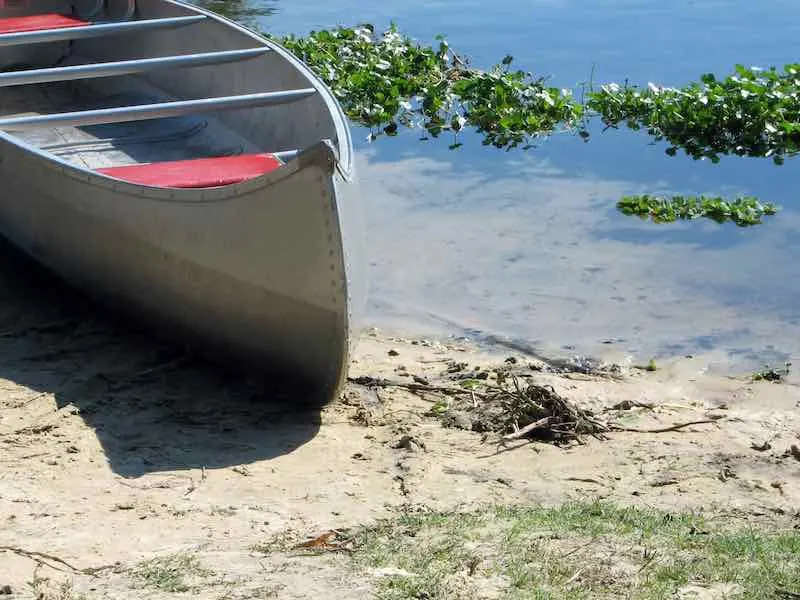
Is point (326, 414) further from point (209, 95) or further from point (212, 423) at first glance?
point (209, 95)

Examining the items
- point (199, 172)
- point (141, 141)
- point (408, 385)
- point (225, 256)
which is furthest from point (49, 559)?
point (141, 141)

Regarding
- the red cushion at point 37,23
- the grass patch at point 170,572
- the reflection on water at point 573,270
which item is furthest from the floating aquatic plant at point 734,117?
the grass patch at point 170,572

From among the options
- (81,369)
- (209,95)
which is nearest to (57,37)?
(209,95)

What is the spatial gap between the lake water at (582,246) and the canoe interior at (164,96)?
1.10 metres

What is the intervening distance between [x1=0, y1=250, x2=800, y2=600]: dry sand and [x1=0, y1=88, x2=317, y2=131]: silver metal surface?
0.99 metres

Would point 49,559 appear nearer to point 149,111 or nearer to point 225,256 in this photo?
point 225,256

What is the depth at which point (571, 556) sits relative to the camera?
12.8ft

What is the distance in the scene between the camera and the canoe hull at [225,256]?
5020mm

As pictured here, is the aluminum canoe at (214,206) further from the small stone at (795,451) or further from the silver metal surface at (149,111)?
the small stone at (795,451)

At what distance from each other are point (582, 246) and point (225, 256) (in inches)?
122

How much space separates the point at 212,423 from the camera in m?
5.29

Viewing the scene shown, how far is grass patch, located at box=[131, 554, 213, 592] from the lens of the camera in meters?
3.72

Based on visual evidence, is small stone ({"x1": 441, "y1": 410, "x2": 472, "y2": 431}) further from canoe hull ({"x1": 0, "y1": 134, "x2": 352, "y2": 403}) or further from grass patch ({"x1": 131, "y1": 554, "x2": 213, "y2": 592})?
grass patch ({"x1": 131, "y1": 554, "x2": 213, "y2": 592})

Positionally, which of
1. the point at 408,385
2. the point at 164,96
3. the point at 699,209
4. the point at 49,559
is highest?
the point at 164,96
